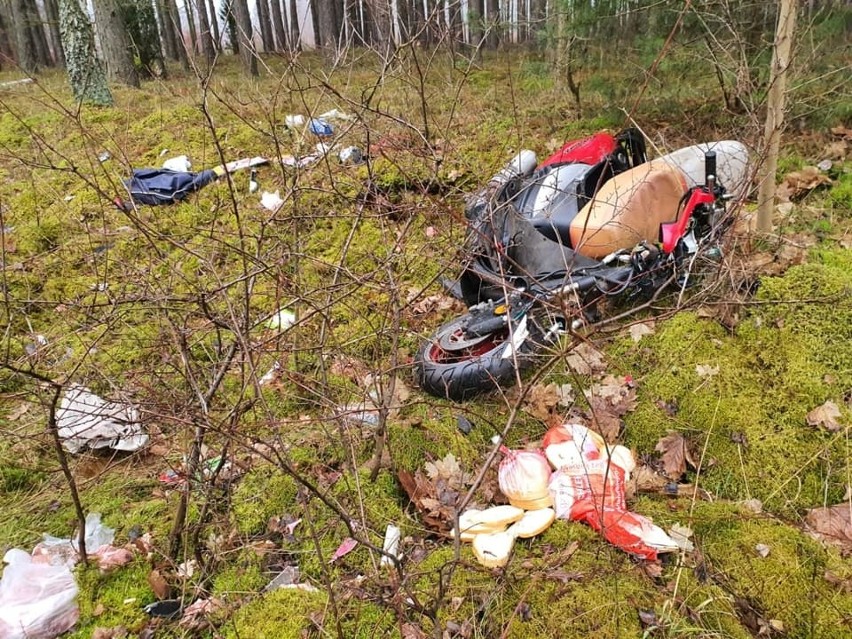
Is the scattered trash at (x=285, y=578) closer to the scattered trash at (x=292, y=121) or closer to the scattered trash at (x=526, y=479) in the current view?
the scattered trash at (x=526, y=479)

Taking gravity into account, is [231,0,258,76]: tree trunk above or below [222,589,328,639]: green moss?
above

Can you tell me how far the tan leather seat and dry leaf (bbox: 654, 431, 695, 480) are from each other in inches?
49.0

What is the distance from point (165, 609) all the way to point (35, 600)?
49 centimetres

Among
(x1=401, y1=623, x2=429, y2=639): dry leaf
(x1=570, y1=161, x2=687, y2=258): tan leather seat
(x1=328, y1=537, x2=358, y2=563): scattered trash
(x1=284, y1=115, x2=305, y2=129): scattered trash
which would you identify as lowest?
(x1=328, y1=537, x2=358, y2=563): scattered trash

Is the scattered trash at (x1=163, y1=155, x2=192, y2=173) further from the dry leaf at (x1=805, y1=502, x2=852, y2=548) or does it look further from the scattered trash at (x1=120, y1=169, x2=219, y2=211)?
the dry leaf at (x1=805, y1=502, x2=852, y2=548)

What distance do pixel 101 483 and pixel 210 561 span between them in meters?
0.92

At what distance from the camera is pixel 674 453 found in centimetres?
285

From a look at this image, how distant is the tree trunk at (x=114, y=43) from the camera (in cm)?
825

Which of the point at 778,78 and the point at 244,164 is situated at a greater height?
the point at 778,78

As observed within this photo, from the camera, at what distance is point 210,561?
2467 mm

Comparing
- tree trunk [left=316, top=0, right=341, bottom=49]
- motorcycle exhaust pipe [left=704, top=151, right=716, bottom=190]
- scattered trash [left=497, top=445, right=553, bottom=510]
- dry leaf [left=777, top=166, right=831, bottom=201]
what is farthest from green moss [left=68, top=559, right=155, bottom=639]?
tree trunk [left=316, top=0, right=341, bottom=49]

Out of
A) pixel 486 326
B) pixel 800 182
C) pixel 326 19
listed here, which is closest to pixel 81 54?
pixel 486 326

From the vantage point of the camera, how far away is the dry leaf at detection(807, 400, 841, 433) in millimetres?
2711

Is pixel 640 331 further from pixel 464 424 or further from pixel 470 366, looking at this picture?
pixel 464 424
